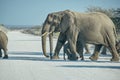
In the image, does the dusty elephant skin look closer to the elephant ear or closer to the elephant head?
the elephant ear

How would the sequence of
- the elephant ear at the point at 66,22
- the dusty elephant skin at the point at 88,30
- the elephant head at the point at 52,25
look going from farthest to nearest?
the elephant head at the point at 52,25
the elephant ear at the point at 66,22
the dusty elephant skin at the point at 88,30

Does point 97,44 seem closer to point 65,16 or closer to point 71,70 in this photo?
point 65,16

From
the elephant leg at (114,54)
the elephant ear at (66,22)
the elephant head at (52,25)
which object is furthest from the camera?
the elephant head at (52,25)

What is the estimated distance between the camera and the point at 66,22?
18.7 metres

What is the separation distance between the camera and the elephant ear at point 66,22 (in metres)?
18.5

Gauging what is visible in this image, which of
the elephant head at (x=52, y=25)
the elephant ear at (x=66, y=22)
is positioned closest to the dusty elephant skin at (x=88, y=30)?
the elephant ear at (x=66, y=22)

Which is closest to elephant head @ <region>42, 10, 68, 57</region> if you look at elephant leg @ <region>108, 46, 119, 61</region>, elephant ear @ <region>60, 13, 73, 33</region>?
elephant ear @ <region>60, 13, 73, 33</region>

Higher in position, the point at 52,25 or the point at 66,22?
the point at 66,22

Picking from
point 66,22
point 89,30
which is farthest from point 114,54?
point 66,22

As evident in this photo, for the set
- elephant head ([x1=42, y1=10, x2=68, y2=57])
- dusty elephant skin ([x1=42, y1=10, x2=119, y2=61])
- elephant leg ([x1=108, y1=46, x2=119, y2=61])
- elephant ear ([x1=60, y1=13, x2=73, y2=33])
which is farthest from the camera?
elephant head ([x1=42, y1=10, x2=68, y2=57])

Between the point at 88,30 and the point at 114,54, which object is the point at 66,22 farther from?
the point at 114,54

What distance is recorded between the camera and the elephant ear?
60.6 ft

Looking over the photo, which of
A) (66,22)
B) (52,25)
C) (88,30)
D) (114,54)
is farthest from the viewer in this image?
(52,25)

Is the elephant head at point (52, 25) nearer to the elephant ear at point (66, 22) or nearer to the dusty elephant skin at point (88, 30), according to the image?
the elephant ear at point (66, 22)
